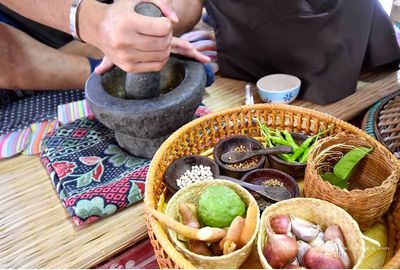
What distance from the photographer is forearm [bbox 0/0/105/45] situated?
1119mm

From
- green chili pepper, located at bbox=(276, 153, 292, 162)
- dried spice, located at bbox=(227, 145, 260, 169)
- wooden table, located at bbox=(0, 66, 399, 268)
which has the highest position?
green chili pepper, located at bbox=(276, 153, 292, 162)

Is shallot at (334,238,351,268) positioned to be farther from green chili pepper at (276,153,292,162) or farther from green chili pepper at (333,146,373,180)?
green chili pepper at (276,153,292,162)

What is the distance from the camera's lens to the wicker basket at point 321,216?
696mm

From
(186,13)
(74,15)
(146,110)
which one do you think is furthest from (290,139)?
(186,13)

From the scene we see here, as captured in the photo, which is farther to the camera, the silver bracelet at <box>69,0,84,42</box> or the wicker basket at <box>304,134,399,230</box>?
the silver bracelet at <box>69,0,84,42</box>

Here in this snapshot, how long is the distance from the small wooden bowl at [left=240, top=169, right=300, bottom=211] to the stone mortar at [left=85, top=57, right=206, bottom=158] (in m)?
0.31

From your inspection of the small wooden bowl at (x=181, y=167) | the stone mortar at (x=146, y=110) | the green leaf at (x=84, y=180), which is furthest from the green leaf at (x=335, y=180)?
the green leaf at (x=84, y=180)

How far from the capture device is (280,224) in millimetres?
738

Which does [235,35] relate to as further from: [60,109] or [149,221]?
[149,221]

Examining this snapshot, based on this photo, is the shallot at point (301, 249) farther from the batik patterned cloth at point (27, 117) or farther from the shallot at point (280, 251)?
the batik patterned cloth at point (27, 117)

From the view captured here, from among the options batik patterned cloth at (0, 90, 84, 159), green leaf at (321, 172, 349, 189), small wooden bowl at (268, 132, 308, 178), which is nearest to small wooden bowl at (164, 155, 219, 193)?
small wooden bowl at (268, 132, 308, 178)

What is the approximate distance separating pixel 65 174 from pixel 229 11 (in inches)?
33.9

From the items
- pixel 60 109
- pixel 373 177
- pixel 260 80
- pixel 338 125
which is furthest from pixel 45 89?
pixel 373 177

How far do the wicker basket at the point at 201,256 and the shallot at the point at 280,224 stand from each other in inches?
1.2
